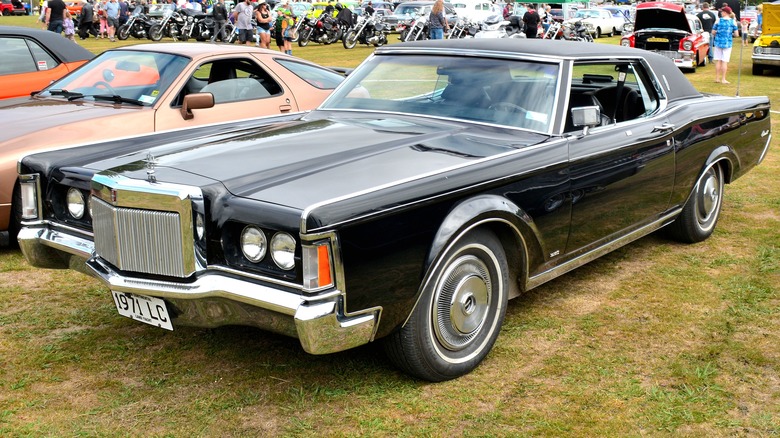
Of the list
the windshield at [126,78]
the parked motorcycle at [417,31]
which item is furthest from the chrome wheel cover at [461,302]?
the parked motorcycle at [417,31]

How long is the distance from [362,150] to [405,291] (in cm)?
89

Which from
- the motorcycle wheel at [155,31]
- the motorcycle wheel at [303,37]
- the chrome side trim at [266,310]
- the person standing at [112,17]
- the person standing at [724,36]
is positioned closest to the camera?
the chrome side trim at [266,310]

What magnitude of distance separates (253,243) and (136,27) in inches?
1143

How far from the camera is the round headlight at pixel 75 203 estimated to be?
4023 mm

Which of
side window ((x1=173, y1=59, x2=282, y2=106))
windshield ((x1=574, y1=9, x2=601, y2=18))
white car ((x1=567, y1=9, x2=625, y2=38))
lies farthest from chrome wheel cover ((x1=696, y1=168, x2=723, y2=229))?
windshield ((x1=574, y1=9, x2=601, y2=18))

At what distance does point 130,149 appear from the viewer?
182 inches

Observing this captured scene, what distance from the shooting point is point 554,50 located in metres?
4.74

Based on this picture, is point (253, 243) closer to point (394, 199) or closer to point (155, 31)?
point (394, 199)

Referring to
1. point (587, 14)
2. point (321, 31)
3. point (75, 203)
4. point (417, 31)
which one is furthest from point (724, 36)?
point (587, 14)

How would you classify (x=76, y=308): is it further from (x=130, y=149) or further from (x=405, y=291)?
(x=405, y=291)

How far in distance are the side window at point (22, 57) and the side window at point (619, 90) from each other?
16.8 feet

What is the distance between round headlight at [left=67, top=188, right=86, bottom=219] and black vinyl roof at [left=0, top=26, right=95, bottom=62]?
4.17 m

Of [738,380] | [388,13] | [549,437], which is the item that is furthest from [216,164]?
[388,13]

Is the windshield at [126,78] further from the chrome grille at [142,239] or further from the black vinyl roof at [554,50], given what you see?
the chrome grille at [142,239]
